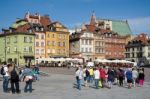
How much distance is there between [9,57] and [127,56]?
39.5 m

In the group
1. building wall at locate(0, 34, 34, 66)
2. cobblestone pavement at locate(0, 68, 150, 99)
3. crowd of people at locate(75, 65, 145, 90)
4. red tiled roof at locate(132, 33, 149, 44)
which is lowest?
cobblestone pavement at locate(0, 68, 150, 99)

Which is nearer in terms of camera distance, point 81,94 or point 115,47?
point 81,94

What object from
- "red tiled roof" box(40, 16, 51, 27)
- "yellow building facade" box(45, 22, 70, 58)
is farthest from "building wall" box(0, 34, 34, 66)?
"red tiled roof" box(40, 16, 51, 27)

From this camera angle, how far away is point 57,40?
86750 millimetres

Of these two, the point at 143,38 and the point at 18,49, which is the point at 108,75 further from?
the point at 143,38

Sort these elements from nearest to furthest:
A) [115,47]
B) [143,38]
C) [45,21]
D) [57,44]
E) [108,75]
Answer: [108,75], [57,44], [45,21], [143,38], [115,47]

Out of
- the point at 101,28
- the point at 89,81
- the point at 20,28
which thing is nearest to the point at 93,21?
the point at 101,28

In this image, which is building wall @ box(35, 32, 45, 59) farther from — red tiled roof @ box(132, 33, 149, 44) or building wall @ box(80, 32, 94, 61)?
red tiled roof @ box(132, 33, 149, 44)

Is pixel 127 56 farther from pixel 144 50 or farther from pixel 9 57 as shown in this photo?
pixel 9 57

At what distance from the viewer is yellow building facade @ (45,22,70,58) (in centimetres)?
8531

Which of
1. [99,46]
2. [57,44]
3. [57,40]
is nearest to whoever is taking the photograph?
[57,40]

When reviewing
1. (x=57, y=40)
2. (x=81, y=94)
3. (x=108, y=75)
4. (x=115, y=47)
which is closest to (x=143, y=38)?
(x=115, y=47)

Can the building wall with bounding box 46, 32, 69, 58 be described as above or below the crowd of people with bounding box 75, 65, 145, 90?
above

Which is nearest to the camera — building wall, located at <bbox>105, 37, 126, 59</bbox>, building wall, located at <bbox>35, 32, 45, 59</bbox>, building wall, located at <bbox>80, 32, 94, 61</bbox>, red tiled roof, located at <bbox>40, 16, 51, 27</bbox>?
building wall, located at <bbox>35, 32, 45, 59</bbox>
